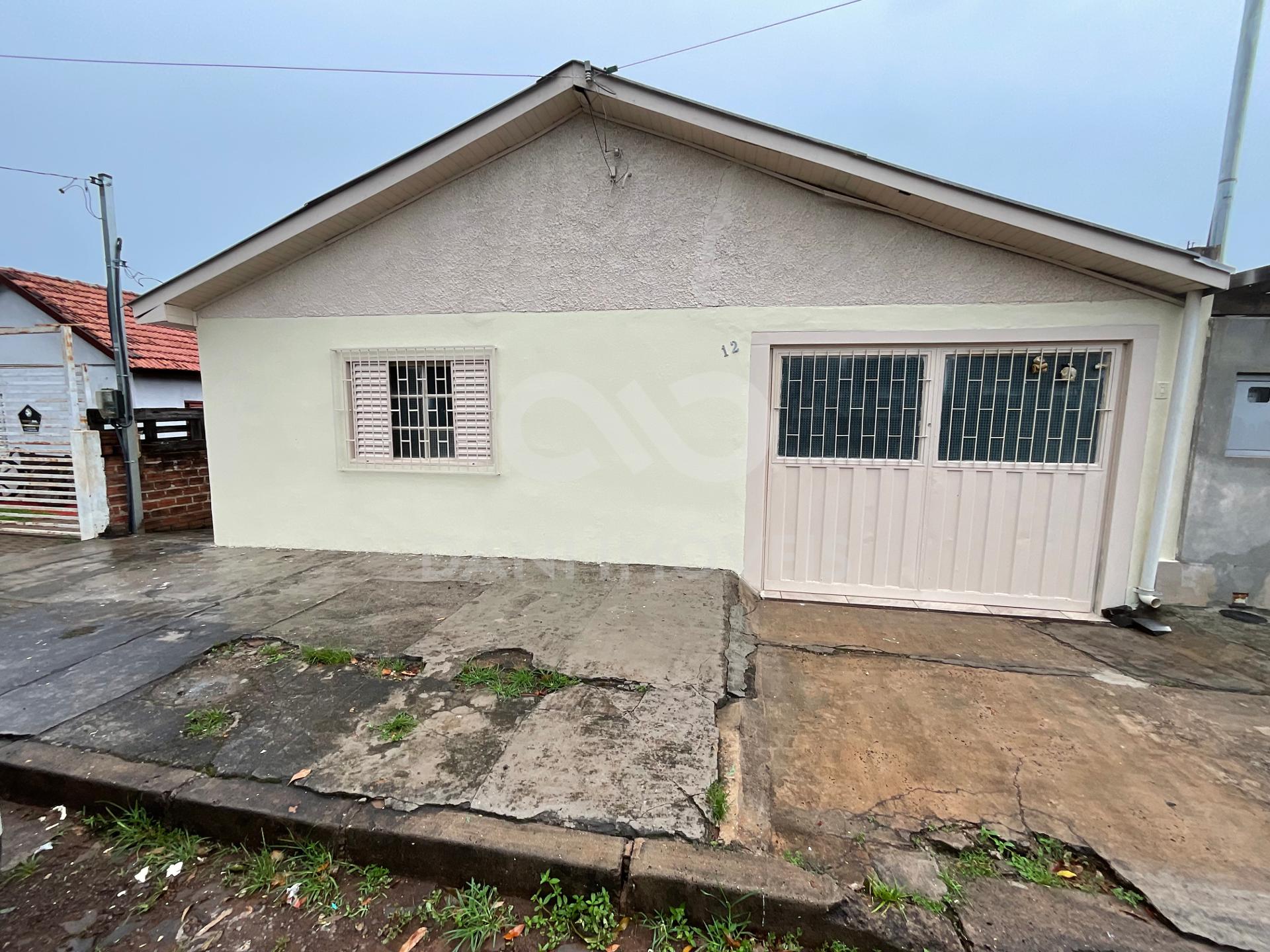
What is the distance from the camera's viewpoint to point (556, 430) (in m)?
5.38

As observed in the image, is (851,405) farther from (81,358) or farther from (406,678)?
(81,358)

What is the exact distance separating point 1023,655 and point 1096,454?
1.98m

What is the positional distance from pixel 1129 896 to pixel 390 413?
20.6 ft

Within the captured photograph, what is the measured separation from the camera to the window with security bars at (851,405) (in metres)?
4.77

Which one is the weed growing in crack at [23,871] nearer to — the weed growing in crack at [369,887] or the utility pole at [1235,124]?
the weed growing in crack at [369,887]

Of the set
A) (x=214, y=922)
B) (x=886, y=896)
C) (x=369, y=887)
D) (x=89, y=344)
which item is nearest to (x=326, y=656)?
(x=214, y=922)

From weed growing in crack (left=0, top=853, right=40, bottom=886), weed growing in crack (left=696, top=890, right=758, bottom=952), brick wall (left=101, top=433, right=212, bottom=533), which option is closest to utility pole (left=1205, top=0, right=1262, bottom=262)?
weed growing in crack (left=696, top=890, right=758, bottom=952)

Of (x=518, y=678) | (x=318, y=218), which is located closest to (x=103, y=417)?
(x=318, y=218)

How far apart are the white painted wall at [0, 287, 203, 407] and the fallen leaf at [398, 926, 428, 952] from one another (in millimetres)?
8345

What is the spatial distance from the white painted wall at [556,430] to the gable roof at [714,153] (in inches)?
19.1

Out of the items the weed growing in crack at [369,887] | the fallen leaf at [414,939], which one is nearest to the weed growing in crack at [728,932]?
the fallen leaf at [414,939]

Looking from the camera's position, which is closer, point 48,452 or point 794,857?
point 794,857

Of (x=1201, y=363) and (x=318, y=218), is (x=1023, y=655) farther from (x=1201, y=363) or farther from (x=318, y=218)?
(x=318, y=218)

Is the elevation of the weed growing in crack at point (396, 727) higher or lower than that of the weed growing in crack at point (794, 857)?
higher
